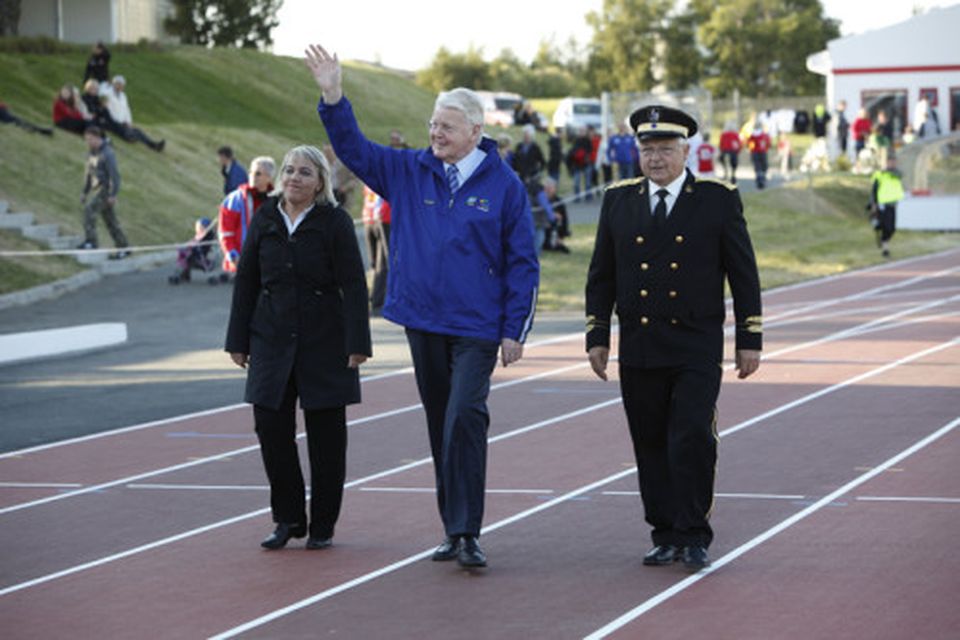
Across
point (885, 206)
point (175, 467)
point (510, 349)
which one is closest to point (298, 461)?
point (510, 349)

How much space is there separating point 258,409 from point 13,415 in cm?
624

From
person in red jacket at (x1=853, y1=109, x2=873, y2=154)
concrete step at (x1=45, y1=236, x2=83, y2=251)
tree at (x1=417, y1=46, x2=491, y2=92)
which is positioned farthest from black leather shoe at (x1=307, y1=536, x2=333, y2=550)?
tree at (x1=417, y1=46, x2=491, y2=92)

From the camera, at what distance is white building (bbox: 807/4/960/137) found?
5559 cm

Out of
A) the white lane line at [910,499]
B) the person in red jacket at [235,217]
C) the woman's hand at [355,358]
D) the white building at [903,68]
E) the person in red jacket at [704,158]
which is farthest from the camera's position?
the white building at [903,68]

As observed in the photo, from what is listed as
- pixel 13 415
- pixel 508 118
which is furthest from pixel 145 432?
pixel 508 118

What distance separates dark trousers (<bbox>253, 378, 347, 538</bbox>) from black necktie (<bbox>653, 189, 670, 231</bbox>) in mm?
1827

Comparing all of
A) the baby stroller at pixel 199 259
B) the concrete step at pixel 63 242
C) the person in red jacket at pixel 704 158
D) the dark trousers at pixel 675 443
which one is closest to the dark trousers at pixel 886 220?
the person in red jacket at pixel 704 158

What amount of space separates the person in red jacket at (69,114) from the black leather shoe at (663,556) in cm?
2785

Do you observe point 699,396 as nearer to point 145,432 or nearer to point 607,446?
point 607,446

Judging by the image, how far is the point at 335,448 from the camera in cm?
946

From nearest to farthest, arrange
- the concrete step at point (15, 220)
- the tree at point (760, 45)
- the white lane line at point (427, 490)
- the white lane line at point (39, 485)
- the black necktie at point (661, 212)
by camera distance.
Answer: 1. the black necktie at point (661, 212)
2. the white lane line at point (427, 490)
3. the white lane line at point (39, 485)
4. the concrete step at point (15, 220)
5. the tree at point (760, 45)

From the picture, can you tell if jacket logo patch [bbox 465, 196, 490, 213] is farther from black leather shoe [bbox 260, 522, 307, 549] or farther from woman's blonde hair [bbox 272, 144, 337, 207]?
black leather shoe [bbox 260, 522, 307, 549]

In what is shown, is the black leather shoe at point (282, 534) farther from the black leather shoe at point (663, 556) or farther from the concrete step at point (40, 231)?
the concrete step at point (40, 231)

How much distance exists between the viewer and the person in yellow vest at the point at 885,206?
1363 inches
